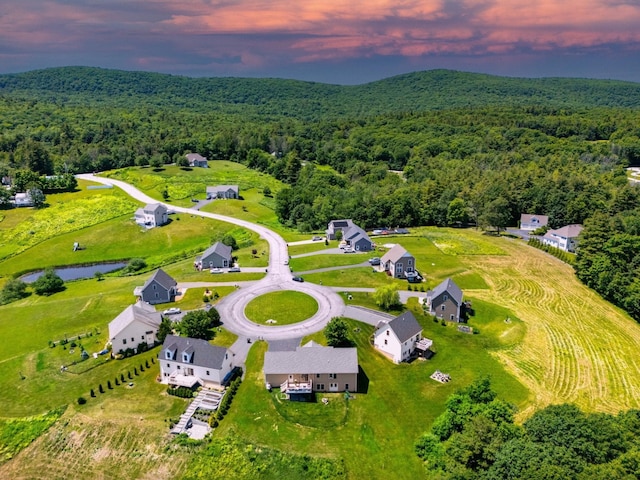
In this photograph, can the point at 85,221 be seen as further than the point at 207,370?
Yes

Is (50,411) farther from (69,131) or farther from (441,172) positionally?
(69,131)

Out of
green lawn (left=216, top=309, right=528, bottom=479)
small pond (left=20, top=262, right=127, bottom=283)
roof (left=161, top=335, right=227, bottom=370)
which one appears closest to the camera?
green lawn (left=216, top=309, right=528, bottom=479)

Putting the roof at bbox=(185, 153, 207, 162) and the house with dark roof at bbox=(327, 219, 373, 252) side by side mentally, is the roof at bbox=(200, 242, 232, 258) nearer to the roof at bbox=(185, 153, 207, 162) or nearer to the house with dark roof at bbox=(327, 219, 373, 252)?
the house with dark roof at bbox=(327, 219, 373, 252)

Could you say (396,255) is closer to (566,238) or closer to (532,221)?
(566,238)

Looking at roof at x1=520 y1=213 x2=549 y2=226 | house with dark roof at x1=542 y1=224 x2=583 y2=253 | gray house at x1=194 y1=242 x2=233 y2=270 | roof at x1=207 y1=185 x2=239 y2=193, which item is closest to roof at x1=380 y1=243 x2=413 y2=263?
gray house at x1=194 y1=242 x2=233 y2=270

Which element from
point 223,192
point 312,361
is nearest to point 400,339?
point 312,361

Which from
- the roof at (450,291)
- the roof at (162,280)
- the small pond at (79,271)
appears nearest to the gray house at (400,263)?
the roof at (450,291)

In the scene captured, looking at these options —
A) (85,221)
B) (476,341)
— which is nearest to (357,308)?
(476,341)
